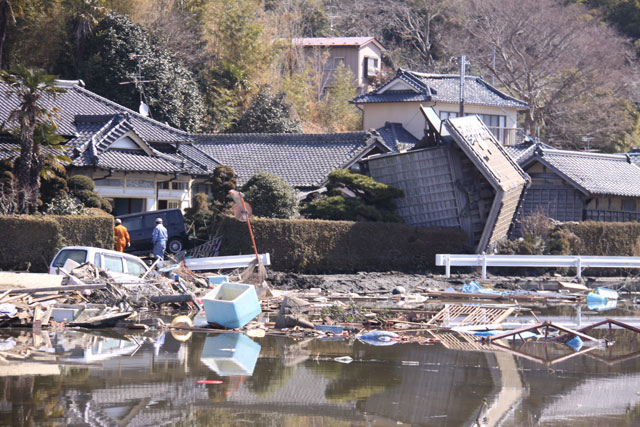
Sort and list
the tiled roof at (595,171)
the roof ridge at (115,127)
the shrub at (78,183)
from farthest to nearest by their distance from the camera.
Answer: the tiled roof at (595,171), the roof ridge at (115,127), the shrub at (78,183)

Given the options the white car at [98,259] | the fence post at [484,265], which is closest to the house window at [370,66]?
the fence post at [484,265]

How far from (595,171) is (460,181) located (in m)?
11.6

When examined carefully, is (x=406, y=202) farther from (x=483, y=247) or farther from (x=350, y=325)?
(x=350, y=325)

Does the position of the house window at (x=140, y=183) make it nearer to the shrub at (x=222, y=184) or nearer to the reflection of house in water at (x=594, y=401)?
the shrub at (x=222, y=184)

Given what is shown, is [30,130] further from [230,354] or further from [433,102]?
[433,102]

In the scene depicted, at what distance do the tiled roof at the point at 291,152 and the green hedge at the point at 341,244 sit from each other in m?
6.87

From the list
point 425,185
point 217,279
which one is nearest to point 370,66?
point 425,185

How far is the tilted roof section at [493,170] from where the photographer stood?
30812 millimetres

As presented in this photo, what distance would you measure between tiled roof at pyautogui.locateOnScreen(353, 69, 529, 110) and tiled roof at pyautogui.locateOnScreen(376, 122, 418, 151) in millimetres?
1646

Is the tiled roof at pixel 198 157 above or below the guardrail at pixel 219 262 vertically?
above

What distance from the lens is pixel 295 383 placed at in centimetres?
1115

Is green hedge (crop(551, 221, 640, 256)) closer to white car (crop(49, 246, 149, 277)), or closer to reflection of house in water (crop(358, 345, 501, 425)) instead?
white car (crop(49, 246, 149, 277))

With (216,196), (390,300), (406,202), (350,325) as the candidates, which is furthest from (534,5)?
(350,325)

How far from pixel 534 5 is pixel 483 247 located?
949 inches
